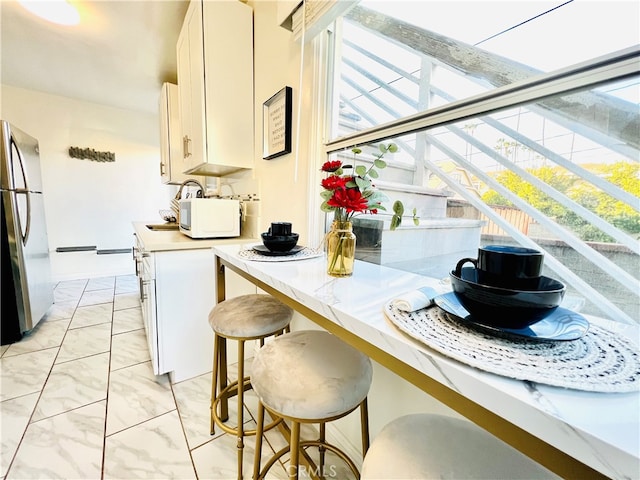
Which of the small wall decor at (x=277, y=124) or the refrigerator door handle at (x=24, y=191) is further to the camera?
the refrigerator door handle at (x=24, y=191)

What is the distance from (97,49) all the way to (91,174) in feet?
6.20

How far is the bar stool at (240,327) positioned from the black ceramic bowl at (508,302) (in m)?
0.84

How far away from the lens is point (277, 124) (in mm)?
1608

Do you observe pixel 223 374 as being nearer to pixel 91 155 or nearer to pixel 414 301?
pixel 414 301

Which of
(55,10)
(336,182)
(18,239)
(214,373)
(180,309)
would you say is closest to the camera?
(336,182)

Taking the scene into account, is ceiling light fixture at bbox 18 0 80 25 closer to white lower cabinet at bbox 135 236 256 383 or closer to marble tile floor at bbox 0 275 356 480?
white lower cabinet at bbox 135 236 256 383

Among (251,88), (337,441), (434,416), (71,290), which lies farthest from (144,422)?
(71,290)

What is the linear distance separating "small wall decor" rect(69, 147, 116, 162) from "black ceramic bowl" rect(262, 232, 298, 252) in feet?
12.9

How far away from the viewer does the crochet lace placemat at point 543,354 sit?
0.34m

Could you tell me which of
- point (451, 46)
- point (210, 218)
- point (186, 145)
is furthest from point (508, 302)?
point (186, 145)

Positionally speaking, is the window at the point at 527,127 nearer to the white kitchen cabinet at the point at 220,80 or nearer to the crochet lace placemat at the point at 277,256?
the crochet lace placemat at the point at 277,256

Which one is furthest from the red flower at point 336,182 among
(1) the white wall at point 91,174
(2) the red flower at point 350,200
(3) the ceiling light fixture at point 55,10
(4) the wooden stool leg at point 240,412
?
(1) the white wall at point 91,174

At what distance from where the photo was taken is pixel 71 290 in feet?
10.7

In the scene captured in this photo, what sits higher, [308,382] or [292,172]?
[292,172]
